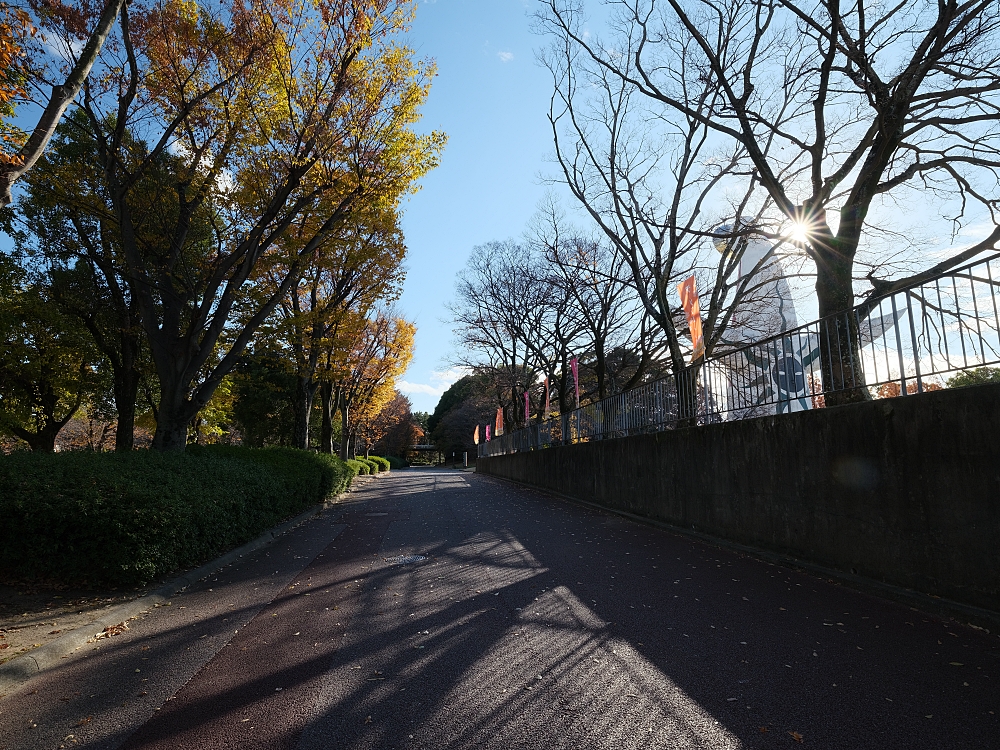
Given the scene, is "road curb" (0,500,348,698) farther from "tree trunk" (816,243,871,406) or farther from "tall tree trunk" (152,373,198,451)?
"tree trunk" (816,243,871,406)

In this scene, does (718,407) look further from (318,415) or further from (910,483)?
(318,415)

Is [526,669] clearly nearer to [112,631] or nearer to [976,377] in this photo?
[112,631]

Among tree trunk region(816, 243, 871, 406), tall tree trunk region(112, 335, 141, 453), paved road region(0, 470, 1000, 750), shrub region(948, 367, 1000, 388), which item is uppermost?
tall tree trunk region(112, 335, 141, 453)

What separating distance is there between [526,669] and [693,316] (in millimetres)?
10456

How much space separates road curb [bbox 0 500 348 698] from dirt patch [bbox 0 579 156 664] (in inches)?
3.3

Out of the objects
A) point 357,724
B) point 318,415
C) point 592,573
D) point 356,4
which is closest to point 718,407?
point 592,573

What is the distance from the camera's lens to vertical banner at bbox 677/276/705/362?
12492mm

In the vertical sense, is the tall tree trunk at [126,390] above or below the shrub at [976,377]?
above

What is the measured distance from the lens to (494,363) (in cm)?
3406

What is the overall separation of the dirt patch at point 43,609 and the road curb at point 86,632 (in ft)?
0.27

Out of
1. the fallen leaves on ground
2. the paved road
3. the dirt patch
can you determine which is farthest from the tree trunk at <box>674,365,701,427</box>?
the fallen leaves on ground

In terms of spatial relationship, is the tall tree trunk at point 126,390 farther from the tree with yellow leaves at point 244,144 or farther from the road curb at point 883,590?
the road curb at point 883,590

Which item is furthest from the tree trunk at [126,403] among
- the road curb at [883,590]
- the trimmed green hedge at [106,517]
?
the road curb at [883,590]

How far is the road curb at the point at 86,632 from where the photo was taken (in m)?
3.86
